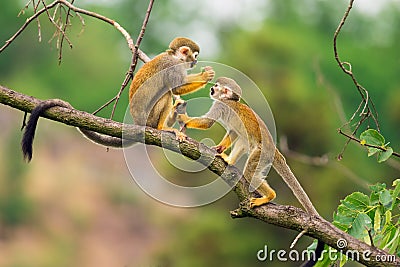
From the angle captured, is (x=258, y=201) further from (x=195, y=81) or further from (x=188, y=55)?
(x=188, y=55)

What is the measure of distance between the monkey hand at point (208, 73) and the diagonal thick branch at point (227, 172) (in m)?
0.59

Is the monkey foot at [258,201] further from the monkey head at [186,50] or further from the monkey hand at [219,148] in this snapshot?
the monkey head at [186,50]

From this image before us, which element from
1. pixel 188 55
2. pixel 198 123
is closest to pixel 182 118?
pixel 198 123

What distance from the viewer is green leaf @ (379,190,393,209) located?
3668mm

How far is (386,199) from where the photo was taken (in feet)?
12.0

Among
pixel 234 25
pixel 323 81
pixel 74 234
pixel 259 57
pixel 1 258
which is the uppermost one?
pixel 234 25

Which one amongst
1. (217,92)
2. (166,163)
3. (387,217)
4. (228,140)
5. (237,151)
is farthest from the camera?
(166,163)

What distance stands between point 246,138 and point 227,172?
1.63 ft

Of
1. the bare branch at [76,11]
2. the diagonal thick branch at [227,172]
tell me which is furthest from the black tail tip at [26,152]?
the bare branch at [76,11]

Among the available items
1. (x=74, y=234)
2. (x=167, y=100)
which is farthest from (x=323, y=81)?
(x=74, y=234)

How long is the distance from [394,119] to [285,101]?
4138 mm

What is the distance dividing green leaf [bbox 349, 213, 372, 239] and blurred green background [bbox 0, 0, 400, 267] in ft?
20.1

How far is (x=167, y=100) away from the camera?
175 inches

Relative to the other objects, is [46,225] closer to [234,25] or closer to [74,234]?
[74,234]
